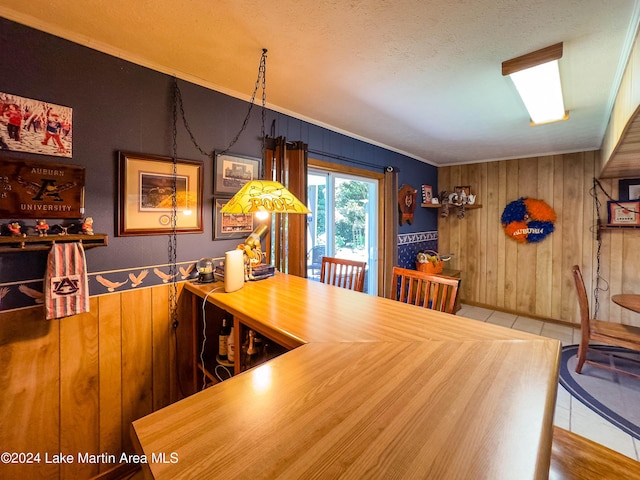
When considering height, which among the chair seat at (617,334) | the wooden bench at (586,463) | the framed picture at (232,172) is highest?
the framed picture at (232,172)

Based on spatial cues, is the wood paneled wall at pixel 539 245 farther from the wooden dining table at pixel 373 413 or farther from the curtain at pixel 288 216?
the wooden dining table at pixel 373 413

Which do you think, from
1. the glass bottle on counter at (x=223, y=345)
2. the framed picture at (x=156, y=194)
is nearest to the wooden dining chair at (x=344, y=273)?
the glass bottle on counter at (x=223, y=345)

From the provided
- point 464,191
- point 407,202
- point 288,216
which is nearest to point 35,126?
point 288,216

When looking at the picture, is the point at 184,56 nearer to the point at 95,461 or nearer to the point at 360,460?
the point at 360,460

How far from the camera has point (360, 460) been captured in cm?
53

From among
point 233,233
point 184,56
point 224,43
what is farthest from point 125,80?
point 233,233

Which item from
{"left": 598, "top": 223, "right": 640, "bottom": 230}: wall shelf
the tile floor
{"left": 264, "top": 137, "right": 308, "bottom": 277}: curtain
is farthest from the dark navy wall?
{"left": 598, "top": 223, "right": 640, "bottom": 230}: wall shelf

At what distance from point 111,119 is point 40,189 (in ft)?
1.60

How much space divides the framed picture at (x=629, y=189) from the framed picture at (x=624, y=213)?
0.22 feet

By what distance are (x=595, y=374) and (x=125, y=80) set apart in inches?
163

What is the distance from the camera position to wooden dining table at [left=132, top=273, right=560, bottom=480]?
521 millimetres

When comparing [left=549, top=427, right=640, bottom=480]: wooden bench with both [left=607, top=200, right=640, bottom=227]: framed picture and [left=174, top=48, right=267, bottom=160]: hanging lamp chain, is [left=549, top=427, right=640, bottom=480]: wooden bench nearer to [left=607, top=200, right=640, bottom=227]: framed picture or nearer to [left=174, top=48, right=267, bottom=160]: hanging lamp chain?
[left=174, top=48, right=267, bottom=160]: hanging lamp chain

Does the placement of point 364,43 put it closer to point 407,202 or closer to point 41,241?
point 41,241

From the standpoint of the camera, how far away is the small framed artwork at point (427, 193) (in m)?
4.25
